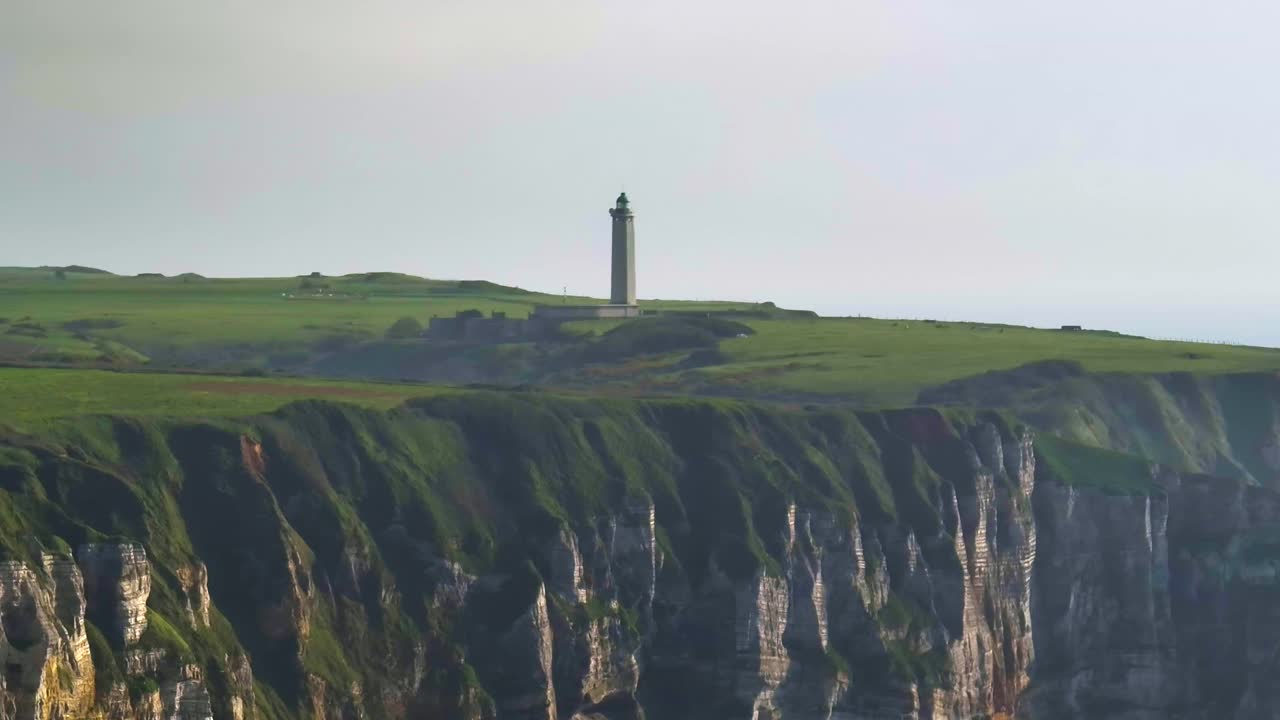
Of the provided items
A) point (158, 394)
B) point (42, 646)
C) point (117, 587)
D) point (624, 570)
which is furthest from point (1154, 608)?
point (42, 646)

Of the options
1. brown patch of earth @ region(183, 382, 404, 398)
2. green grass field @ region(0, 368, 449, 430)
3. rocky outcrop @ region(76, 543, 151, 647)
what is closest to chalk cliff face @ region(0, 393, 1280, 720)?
rocky outcrop @ region(76, 543, 151, 647)

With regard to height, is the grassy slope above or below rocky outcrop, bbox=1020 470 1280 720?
above

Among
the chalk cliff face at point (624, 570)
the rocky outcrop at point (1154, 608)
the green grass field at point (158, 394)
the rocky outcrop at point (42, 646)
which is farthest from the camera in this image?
the rocky outcrop at point (1154, 608)

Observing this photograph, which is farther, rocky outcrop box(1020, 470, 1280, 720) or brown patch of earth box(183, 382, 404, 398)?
rocky outcrop box(1020, 470, 1280, 720)

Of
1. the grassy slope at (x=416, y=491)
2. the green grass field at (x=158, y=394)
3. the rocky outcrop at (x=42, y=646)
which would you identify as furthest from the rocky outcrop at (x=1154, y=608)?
the rocky outcrop at (x=42, y=646)

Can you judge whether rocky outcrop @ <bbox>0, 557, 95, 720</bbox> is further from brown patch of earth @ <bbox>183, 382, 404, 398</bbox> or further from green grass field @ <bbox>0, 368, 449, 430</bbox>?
brown patch of earth @ <bbox>183, 382, 404, 398</bbox>

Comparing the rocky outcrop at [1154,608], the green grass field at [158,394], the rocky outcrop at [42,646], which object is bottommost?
the rocky outcrop at [1154,608]

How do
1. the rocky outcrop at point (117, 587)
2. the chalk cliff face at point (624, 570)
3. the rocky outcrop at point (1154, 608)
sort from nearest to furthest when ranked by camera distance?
1. the rocky outcrop at point (117, 587)
2. the chalk cliff face at point (624, 570)
3. the rocky outcrop at point (1154, 608)

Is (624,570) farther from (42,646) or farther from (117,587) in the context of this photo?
(42,646)

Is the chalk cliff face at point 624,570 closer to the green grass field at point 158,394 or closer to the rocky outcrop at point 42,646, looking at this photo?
the rocky outcrop at point 42,646

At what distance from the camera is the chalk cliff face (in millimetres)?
116938

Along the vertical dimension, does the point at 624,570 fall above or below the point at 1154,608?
above

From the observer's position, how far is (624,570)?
147 m

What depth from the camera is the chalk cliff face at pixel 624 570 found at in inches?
4604
